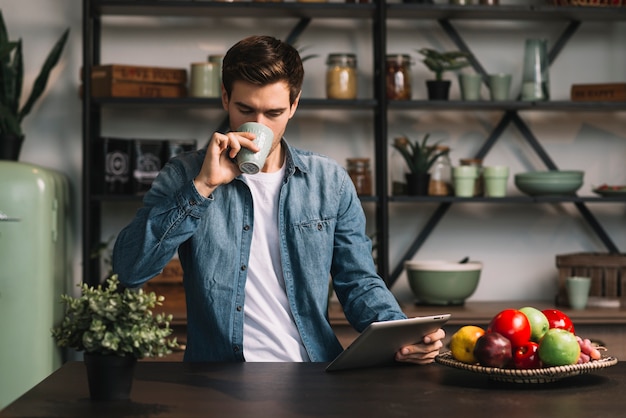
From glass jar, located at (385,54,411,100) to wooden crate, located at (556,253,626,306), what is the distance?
0.97 meters

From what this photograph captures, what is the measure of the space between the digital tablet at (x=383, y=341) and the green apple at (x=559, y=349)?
0.69ft

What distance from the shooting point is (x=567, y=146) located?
157 inches

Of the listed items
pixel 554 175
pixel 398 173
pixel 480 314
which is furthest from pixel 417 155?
pixel 480 314

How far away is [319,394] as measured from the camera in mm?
1553

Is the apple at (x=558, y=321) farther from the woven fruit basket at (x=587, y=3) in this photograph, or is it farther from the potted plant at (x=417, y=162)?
the woven fruit basket at (x=587, y=3)

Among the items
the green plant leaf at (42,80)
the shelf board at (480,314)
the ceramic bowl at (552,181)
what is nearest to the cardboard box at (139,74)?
the green plant leaf at (42,80)

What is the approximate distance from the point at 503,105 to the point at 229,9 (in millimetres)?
1182

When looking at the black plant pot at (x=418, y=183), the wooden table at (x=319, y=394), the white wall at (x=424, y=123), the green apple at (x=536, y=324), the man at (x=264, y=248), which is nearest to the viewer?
the wooden table at (x=319, y=394)

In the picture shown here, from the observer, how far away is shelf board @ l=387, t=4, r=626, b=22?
3.63 m

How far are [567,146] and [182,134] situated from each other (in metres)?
1.70

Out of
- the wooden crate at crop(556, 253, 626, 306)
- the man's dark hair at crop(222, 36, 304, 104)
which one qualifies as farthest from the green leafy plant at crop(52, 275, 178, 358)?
the wooden crate at crop(556, 253, 626, 306)

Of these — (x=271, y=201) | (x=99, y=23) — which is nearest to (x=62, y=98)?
(x=99, y=23)

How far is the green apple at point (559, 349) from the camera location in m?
1.60

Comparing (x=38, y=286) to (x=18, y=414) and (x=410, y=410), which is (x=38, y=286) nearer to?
(x=18, y=414)
